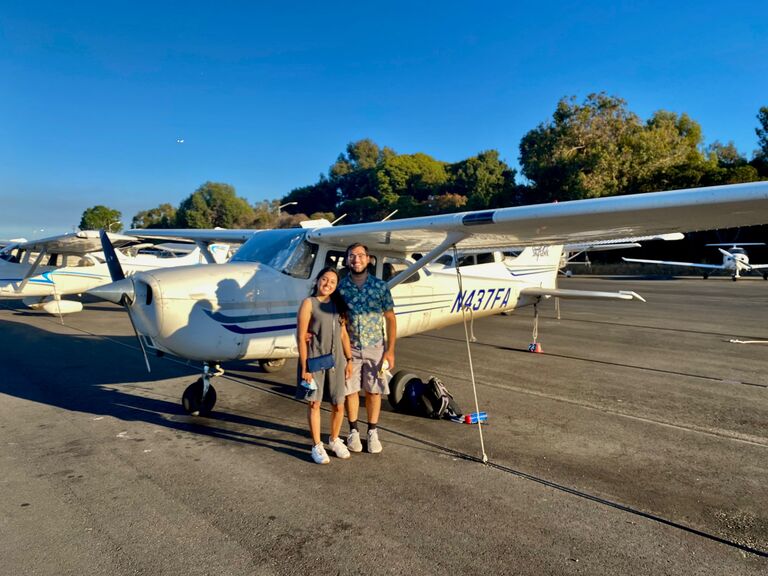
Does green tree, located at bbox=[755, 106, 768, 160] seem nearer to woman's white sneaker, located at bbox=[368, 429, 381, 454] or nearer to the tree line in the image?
the tree line

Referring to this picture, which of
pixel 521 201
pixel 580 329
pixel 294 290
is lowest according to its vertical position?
pixel 580 329

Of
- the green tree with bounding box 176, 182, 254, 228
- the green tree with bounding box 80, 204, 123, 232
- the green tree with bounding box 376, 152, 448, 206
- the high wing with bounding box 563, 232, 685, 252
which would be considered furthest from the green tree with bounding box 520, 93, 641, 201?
the green tree with bounding box 80, 204, 123, 232

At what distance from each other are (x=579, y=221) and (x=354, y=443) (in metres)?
2.91

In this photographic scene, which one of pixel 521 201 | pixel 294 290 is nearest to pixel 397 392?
pixel 294 290

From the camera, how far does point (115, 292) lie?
4293 millimetres

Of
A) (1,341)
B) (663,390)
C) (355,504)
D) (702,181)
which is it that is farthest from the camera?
(702,181)

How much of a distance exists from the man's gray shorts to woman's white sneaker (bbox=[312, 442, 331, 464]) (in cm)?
52

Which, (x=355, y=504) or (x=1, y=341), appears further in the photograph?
(x=1, y=341)

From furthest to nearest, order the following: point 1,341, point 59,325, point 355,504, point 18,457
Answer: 1. point 59,325
2. point 1,341
3. point 18,457
4. point 355,504

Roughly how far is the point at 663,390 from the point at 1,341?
39.5ft

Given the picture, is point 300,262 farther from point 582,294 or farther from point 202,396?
point 582,294

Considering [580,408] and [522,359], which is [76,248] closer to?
[522,359]

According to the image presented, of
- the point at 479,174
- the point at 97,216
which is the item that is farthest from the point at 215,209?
the point at 479,174

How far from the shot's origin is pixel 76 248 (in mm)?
14539
